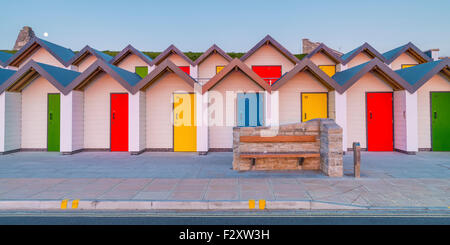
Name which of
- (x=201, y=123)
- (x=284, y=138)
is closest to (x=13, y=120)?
(x=201, y=123)

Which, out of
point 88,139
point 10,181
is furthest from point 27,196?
point 88,139

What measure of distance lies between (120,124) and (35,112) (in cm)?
420

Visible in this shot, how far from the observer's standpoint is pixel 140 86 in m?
12.0

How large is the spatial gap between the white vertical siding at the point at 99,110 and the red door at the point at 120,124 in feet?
0.85

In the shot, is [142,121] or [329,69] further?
[329,69]

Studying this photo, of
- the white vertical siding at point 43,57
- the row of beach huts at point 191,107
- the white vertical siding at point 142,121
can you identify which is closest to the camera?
the row of beach huts at point 191,107

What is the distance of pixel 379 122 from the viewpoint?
12.8m

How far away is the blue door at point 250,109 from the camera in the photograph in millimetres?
12758

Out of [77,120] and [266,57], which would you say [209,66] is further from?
[77,120]

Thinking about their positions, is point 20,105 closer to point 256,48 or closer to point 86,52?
point 86,52

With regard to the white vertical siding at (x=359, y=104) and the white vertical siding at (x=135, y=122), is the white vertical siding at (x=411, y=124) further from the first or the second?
the white vertical siding at (x=135, y=122)

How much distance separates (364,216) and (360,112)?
9134mm

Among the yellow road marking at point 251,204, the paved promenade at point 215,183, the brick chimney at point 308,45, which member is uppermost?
the brick chimney at point 308,45

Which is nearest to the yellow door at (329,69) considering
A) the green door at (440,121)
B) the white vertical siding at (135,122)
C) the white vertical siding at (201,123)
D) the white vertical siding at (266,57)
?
the white vertical siding at (266,57)
